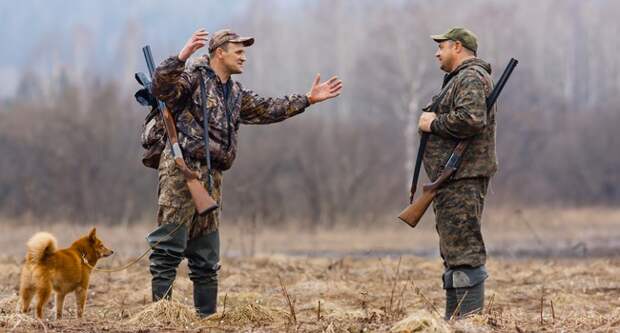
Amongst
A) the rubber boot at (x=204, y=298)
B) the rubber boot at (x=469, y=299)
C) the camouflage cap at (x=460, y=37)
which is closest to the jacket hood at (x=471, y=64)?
the camouflage cap at (x=460, y=37)

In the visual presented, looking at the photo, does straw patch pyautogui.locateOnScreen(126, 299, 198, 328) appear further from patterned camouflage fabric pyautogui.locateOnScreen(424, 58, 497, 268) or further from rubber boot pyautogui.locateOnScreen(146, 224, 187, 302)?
patterned camouflage fabric pyautogui.locateOnScreen(424, 58, 497, 268)

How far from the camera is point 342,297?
8.96m

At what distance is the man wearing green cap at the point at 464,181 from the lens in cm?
638

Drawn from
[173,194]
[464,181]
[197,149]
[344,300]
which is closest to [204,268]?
[173,194]

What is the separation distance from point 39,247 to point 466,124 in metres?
3.34

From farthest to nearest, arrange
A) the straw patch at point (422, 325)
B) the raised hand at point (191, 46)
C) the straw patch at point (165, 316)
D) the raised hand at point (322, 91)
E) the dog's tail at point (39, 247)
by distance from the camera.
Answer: the raised hand at point (322, 91), the dog's tail at point (39, 247), the raised hand at point (191, 46), the straw patch at point (165, 316), the straw patch at point (422, 325)

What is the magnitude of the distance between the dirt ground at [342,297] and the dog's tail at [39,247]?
487mm

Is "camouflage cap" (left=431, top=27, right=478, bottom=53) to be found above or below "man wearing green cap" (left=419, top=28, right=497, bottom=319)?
above

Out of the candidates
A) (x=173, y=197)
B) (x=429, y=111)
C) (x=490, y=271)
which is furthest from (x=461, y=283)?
(x=490, y=271)

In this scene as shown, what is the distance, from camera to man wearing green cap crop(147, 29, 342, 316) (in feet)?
21.3

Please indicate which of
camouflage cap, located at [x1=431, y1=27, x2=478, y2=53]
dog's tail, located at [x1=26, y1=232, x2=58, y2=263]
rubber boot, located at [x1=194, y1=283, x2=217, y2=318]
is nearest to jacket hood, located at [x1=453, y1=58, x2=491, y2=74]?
camouflage cap, located at [x1=431, y1=27, x2=478, y2=53]

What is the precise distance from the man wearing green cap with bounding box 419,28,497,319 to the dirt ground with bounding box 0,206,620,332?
0.28m

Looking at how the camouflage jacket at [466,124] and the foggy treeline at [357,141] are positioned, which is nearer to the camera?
the camouflage jacket at [466,124]

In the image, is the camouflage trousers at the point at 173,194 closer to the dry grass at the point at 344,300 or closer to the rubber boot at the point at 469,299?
the dry grass at the point at 344,300
